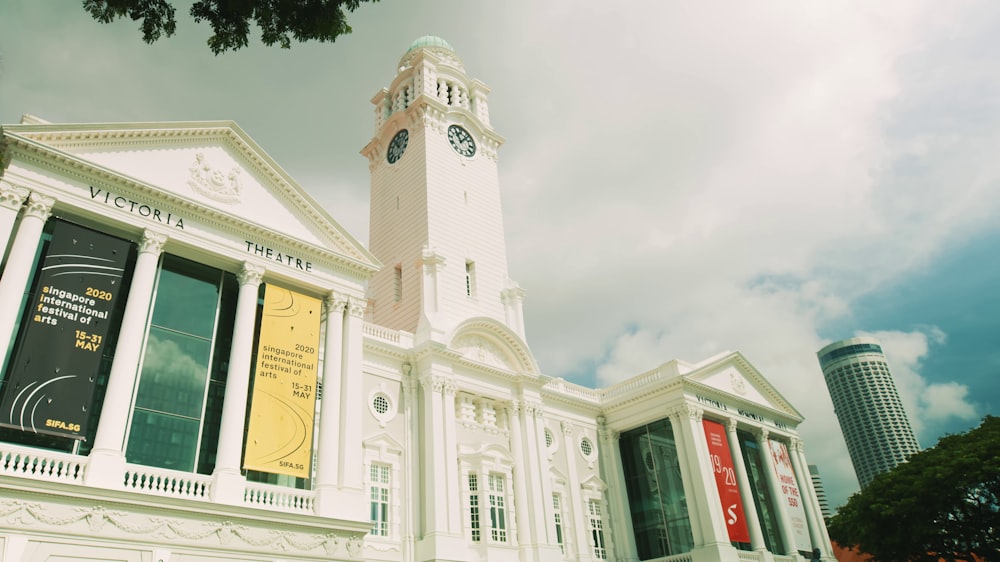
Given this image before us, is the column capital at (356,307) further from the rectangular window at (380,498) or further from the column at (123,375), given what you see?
the column at (123,375)

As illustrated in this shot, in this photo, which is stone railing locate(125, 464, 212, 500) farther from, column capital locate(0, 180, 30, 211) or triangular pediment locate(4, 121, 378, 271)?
triangular pediment locate(4, 121, 378, 271)

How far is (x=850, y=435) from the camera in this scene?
406ft

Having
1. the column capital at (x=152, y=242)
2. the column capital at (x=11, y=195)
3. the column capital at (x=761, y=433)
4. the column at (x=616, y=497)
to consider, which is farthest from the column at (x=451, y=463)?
the column capital at (x=761, y=433)

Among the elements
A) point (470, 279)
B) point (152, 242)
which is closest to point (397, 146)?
point (470, 279)

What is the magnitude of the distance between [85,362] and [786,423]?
35345 millimetres

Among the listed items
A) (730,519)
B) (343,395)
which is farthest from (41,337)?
(730,519)

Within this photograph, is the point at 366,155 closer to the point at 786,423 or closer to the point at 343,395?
the point at 343,395

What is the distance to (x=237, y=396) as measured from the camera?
1927cm

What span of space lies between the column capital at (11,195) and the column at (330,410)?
29.3 feet

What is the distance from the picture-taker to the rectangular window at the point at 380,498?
23973 mm

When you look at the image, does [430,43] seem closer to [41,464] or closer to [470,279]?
[470,279]

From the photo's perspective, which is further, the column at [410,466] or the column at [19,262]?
the column at [410,466]

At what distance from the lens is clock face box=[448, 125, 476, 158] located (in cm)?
3650

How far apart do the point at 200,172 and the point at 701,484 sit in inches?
956
